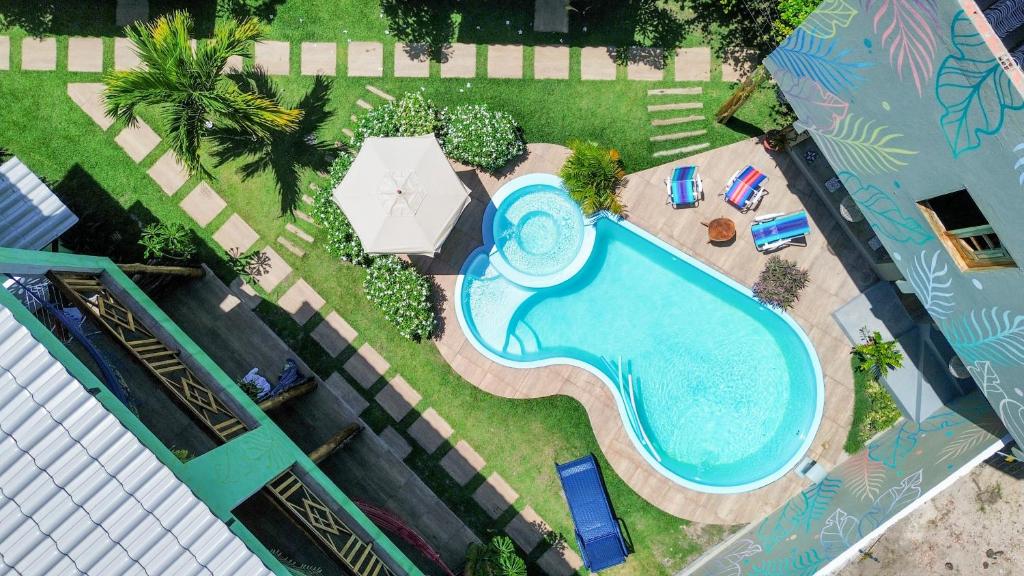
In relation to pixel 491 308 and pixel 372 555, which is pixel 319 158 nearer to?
pixel 491 308

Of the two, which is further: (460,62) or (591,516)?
(460,62)

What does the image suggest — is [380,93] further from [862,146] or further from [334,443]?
[862,146]

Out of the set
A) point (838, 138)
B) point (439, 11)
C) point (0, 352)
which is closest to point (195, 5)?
point (439, 11)

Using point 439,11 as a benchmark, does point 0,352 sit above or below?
below

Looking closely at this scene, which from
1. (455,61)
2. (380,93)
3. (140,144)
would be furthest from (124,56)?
(455,61)

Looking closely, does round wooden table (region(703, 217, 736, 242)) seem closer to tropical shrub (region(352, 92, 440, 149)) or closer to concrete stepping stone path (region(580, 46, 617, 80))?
concrete stepping stone path (region(580, 46, 617, 80))

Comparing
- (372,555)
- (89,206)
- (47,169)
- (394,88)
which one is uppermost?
(394,88)
